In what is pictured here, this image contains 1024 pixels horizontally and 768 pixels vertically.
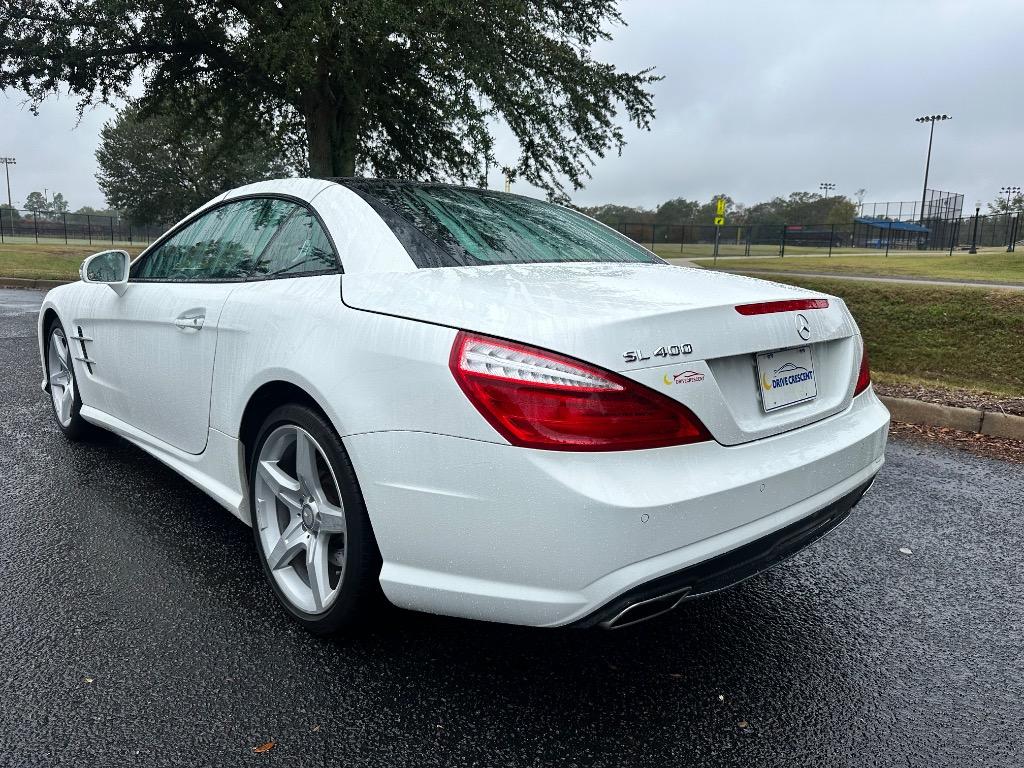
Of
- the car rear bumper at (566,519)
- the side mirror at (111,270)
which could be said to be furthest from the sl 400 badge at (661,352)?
the side mirror at (111,270)

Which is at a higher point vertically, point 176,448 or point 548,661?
point 176,448

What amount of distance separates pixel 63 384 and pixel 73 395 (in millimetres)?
328

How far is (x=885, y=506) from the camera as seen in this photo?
152 inches

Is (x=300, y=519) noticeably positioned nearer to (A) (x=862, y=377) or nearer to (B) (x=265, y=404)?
(B) (x=265, y=404)

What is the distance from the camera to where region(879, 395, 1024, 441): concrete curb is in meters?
5.29

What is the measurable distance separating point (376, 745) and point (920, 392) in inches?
220

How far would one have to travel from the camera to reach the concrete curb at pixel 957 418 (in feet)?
17.4

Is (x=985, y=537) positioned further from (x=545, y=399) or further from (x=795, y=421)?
(x=545, y=399)

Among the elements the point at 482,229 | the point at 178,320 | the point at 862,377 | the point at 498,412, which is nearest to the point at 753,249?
the point at 862,377

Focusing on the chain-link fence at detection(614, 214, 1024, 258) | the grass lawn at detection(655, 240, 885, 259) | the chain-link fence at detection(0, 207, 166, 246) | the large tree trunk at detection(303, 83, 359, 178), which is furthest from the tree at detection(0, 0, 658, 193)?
the chain-link fence at detection(0, 207, 166, 246)

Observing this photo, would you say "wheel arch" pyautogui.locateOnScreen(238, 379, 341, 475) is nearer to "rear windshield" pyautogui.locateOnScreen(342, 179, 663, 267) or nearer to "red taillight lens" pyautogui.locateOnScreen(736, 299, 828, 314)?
"rear windshield" pyautogui.locateOnScreen(342, 179, 663, 267)

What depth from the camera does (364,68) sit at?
1215cm

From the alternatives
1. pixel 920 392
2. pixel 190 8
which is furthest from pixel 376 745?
pixel 190 8

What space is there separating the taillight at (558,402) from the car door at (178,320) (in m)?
1.38
